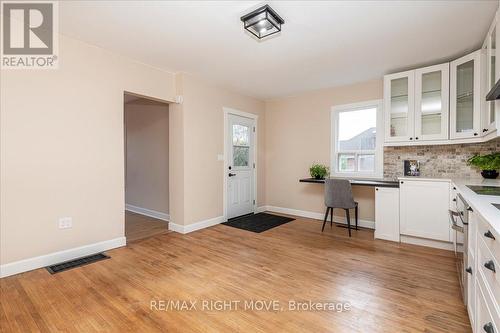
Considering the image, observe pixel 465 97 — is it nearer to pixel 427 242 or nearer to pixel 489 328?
pixel 427 242

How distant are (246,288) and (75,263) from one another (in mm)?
1969

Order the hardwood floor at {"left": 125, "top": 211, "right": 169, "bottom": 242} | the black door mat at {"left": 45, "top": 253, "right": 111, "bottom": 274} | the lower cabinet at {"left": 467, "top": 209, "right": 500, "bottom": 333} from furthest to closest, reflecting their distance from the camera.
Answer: the hardwood floor at {"left": 125, "top": 211, "right": 169, "bottom": 242}
the black door mat at {"left": 45, "top": 253, "right": 111, "bottom": 274}
the lower cabinet at {"left": 467, "top": 209, "right": 500, "bottom": 333}

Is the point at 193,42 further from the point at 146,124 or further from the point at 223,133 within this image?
the point at 146,124

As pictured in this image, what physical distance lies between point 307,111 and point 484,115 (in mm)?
2666

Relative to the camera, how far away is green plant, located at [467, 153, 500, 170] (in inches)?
113

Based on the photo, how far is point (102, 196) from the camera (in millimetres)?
3086

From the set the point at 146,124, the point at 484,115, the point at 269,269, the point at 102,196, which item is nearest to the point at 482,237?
the point at 269,269

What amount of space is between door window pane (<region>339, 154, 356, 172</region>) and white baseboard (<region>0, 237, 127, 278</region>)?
12.4 ft

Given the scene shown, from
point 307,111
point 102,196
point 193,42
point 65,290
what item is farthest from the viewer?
point 307,111

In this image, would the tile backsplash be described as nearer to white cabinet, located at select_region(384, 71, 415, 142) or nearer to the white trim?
white cabinet, located at select_region(384, 71, 415, 142)

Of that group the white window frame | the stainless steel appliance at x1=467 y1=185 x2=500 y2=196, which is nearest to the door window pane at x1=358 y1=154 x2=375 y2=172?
the white window frame

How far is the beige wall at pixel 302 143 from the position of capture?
426 cm

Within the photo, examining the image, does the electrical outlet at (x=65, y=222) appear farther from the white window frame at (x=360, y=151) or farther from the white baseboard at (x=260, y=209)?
the white window frame at (x=360, y=151)

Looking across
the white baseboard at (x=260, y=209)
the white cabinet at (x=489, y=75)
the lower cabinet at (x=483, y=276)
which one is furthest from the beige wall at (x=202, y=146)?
the white cabinet at (x=489, y=75)
